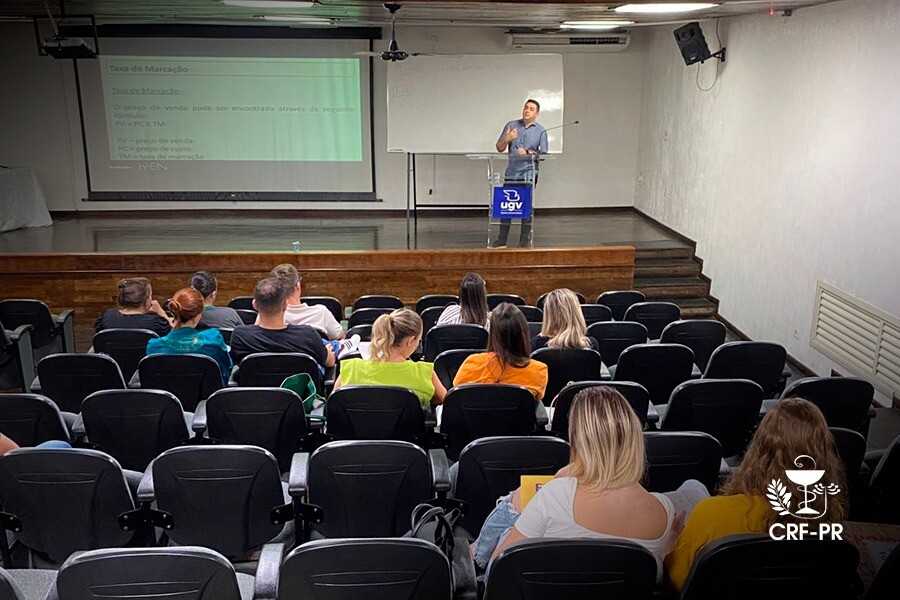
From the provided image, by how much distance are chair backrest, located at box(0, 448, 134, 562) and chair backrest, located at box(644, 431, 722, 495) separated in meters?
2.08

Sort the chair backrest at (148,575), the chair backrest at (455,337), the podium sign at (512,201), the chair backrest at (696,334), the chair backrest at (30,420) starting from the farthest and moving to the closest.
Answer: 1. the podium sign at (512,201)
2. the chair backrest at (696,334)
3. the chair backrest at (455,337)
4. the chair backrest at (30,420)
5. the chair backrest at (148,575)

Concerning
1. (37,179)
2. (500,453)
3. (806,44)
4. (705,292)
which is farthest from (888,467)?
(37,179)

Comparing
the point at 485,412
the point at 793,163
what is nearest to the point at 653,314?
the point at 793,163

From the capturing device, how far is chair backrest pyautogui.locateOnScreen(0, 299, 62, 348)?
6.03 metres

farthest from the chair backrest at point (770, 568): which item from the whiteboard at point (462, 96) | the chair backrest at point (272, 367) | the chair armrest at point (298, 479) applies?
the whiteboard at point (462, 96)

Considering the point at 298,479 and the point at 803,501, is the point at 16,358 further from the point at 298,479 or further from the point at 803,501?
the point at 803,501

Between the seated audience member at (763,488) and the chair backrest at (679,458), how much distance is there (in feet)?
2.26

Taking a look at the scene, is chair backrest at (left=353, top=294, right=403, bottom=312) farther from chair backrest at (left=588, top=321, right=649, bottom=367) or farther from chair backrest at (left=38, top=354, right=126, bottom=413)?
chair backrest at (left=38, top=354, right=126, bottom=413)

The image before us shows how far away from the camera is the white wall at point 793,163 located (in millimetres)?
5660

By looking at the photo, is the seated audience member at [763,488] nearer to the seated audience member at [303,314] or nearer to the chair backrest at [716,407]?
the chair backrest at [716,407]

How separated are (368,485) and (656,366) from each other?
2.28m

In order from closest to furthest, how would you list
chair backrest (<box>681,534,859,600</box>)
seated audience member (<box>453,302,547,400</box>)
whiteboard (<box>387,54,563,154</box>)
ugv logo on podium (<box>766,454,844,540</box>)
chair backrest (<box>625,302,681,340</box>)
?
chair backrest (<box>681,534,859,600</box>)
ugv logo on podium (<box>766,454,844,540</box>)
seated audience member (<box>453,302,547,400</box>)
chair backrest (<box>625,302,681,340</box>)
whiteboard (<box>387,54,563,154</box>)

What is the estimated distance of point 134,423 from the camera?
11.8 ft

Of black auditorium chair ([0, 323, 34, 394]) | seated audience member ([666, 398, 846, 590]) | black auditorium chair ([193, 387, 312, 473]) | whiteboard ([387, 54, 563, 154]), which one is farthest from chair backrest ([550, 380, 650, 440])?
whiteboard ([387, 54, 563, 154])
